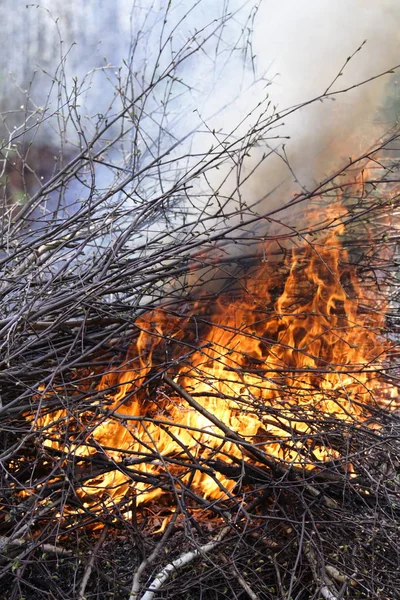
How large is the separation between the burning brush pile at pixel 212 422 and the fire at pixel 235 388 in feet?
0.06

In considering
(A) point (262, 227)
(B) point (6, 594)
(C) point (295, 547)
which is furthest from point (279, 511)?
(A) point (262, 227)

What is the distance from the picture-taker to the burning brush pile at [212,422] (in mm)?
2906

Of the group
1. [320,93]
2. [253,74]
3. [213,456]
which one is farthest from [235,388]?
[253,74]

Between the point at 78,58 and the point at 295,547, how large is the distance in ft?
19.1

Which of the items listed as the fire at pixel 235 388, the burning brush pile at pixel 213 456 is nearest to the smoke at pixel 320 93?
the fire at pixel 235 388

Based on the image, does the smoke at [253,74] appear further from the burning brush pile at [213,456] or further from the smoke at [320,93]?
the burning brush pile at [213,456]

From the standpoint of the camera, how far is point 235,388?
3.83m

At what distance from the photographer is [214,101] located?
5.51 metres

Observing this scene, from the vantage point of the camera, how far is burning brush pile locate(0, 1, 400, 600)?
2906 millimetres

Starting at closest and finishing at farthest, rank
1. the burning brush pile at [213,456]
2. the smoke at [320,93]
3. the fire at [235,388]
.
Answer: the burning brush pile at [213,456] → the fire at [235,388] → the smoke at [320,93]

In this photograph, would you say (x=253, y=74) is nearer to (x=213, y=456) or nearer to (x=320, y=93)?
(x=320, y=93)

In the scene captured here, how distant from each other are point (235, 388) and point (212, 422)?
635mm

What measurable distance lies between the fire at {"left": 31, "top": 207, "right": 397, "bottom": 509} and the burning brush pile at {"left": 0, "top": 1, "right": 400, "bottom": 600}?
0.02m

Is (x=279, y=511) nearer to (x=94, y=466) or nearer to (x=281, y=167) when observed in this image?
(x=94, y=466)
